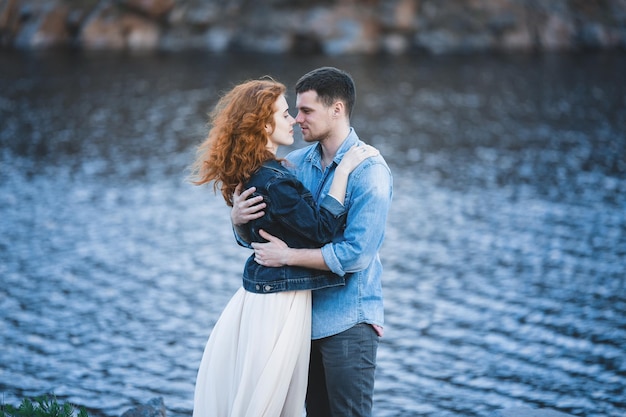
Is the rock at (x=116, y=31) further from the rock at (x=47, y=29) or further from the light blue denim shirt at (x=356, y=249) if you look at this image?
the light blue denim shirt at (x=356, y=249)

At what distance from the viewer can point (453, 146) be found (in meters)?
24.2

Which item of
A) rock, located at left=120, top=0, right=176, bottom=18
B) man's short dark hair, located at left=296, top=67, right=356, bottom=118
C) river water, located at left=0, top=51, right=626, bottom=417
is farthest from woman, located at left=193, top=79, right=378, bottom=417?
rock, located at left=120, top=0, right=176, bottom=18

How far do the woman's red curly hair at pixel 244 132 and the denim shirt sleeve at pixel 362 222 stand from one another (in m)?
0.56

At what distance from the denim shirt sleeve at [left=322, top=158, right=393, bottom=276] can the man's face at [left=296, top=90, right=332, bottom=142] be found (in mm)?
358

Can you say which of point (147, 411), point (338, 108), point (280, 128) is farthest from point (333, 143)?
point (147, 411)

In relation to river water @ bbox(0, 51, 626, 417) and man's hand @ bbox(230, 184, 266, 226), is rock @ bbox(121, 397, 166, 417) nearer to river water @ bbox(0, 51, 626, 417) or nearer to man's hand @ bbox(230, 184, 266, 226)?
river water @ bbox(0, 51, 626, 417)

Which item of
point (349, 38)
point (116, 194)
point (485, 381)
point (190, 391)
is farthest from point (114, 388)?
point (349, 38)

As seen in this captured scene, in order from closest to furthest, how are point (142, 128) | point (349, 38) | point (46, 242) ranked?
point (46, 242), point (142, 128), point (349, 38)

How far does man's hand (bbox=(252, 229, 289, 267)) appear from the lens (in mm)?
5168

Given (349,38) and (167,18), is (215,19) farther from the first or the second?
(349,38)

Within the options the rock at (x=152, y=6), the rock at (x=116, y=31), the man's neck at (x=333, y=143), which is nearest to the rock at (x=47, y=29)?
the rock at (x=116, y=31)

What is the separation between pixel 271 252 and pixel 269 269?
0.35 ft

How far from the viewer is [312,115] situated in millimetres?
5293

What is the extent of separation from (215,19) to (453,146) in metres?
28.5
